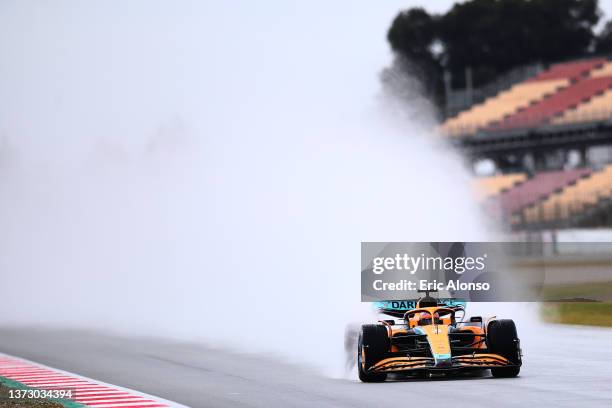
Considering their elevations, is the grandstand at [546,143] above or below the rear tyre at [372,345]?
above

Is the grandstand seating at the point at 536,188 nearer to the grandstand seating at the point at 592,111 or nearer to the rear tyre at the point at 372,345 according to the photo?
the grandstand seating at the point at 592,111

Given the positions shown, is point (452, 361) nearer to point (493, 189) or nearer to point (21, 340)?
point (21, 340)

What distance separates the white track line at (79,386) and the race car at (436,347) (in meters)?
2.32

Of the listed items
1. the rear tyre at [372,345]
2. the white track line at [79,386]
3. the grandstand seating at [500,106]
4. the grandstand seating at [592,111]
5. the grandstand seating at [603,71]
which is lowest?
the white track line at [79,386]

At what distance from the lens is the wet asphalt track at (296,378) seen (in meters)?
11.0

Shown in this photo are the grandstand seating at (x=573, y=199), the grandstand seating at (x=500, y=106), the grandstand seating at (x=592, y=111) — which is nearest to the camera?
the grandstand seating at (x=573, y=199)

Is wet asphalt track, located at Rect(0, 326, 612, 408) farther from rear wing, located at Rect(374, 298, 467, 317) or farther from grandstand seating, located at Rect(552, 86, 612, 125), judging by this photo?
grandstand seating, located at Rect(552, 86, 612, 125)

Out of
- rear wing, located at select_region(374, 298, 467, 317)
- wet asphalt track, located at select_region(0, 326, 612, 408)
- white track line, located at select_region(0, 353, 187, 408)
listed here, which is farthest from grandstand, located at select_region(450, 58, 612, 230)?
white track line, located at select_region(0, 353, 187, 408)

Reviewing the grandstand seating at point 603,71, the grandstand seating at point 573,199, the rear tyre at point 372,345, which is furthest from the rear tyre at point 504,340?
the grandstand seating at point 603,71

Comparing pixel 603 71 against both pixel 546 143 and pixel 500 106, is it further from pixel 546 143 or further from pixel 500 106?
pixel 546 143

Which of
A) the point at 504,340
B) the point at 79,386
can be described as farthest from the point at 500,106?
the point at 79,386

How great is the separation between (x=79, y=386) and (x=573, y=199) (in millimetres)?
41446

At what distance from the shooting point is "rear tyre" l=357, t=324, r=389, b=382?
12.5 meters

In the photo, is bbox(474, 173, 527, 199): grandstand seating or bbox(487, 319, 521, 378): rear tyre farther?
bbox(474, 173, 527, 199): grandstand seating
